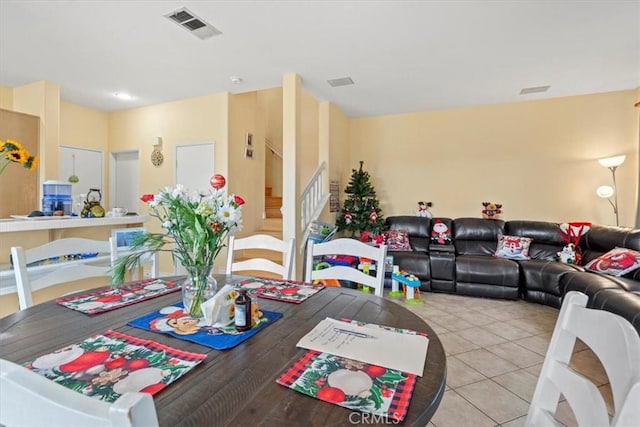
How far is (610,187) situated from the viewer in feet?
13.8

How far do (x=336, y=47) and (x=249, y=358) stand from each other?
305cm

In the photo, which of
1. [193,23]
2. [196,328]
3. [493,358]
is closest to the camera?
[196,328]

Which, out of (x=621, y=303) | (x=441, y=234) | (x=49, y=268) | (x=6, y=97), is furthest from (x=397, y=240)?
(x=6, y=97)

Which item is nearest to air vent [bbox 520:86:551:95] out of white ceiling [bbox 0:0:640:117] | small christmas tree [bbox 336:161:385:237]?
white ceiling [bbox 0:0:640:117]

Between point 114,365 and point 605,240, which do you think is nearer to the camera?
point 114,365

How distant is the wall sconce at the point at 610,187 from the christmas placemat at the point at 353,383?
16.0 feet

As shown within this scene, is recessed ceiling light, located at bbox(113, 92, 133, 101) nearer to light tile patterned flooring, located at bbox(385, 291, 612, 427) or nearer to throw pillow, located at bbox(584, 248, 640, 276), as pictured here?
light tile patterned flooring, located at bbox(385, 291, 612, 427)

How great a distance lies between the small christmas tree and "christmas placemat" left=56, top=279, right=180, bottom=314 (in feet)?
11.6

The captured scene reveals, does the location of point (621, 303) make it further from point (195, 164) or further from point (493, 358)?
point (195, 164)

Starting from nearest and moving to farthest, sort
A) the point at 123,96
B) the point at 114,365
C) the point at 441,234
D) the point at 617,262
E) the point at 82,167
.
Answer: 1. the point at 114,365
2. the point at 617,262
3. the point at 441,234
4. the point at 123,96
5. the point at 82,167

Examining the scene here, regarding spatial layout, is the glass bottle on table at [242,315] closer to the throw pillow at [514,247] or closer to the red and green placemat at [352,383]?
the red and green placemat at [352,383]

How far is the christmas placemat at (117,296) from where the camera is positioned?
1.23 m

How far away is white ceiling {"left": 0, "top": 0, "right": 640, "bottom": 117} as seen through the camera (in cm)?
251

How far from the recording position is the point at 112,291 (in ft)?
4.71
